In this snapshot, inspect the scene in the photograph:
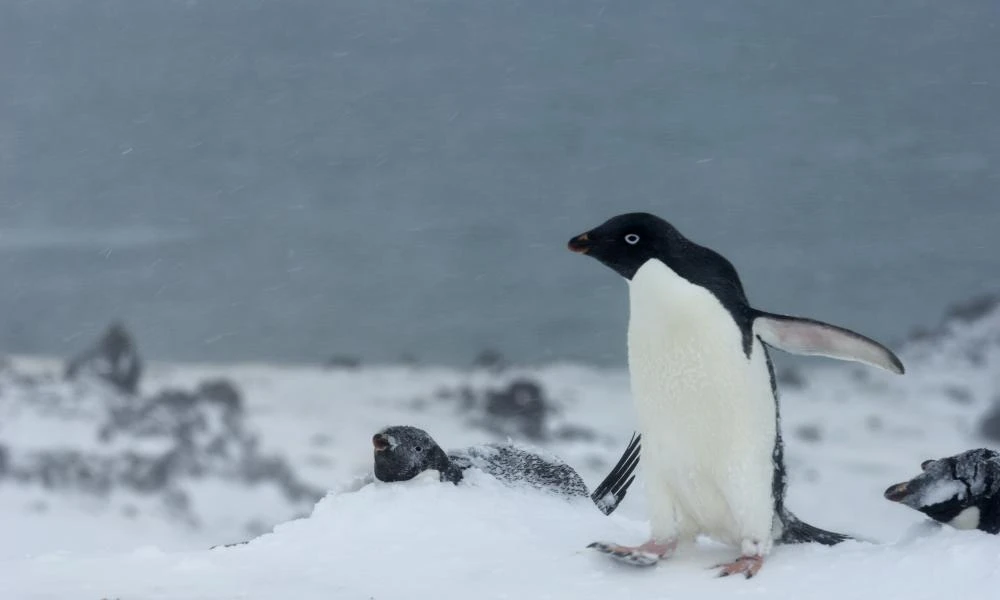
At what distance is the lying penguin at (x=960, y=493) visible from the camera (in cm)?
427

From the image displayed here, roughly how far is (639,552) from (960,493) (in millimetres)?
1283

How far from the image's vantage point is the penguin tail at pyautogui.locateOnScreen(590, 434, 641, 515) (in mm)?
6176

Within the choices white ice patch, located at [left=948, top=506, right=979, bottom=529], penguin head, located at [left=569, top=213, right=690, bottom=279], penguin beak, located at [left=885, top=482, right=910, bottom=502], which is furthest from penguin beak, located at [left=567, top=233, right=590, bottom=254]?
white ice patch, located at [left=948, top=506, right=979, bottom=529]

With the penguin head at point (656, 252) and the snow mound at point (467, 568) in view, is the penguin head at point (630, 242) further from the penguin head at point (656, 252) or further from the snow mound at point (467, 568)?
the snow mound at point (467, 568)

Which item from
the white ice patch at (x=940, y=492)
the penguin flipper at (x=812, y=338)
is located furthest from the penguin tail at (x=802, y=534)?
the penguin flipper at (x=812, y=338)

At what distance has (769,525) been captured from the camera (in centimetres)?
430

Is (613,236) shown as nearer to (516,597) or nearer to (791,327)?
(791,327)

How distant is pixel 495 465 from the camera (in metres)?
6.06

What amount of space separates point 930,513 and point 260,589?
264cm

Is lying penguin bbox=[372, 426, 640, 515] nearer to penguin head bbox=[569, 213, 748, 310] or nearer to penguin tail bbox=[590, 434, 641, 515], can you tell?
penguin tail bbox=[590, 434, 641, 515]

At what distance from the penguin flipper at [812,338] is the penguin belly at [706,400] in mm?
75

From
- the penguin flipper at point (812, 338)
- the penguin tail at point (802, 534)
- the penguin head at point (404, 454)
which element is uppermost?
the penguin flipper at point (812, 338)

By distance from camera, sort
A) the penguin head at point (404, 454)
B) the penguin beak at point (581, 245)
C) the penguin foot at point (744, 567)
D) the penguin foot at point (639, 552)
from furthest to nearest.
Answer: the penguin head at point (404, 454), the penguin beak at point (581, 245), the penguin foot at point (639, 552), the penguin foot at point (744, 567)

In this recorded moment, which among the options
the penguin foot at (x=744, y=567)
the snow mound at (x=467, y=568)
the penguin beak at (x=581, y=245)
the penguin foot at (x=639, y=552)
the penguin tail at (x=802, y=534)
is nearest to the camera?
the snow mound at (x=467, y=568)
